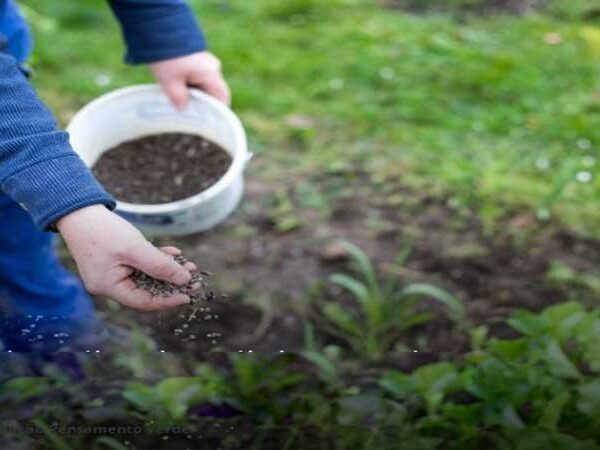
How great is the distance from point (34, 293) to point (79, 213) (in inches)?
25.1

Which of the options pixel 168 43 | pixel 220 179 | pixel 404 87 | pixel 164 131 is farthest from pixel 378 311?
pixel 404 87

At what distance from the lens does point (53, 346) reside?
1.34m

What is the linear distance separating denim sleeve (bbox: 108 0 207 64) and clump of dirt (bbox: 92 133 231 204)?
0.75 feet

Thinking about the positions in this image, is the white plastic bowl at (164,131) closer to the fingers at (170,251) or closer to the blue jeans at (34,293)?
the blue jeans at (34,293)

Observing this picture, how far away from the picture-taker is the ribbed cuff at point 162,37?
1.93m

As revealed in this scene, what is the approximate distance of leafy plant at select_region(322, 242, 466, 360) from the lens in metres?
2.28

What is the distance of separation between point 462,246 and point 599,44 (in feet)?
4.76

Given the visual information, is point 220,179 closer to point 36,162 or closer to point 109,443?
point 36,162

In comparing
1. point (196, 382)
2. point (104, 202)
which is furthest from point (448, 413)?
point (104, 202)

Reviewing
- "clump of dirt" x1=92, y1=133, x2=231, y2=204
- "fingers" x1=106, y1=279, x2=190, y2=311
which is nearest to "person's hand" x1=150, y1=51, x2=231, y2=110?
"clump of dirt" x1=92, y1=133, x2=231, y2=204

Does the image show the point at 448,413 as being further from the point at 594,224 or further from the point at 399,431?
the point at 594,224

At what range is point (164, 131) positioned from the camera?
7.06 feet

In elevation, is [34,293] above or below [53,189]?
below

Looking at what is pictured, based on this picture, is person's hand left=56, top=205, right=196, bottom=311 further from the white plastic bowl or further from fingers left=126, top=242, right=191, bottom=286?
the white plastic bowl
